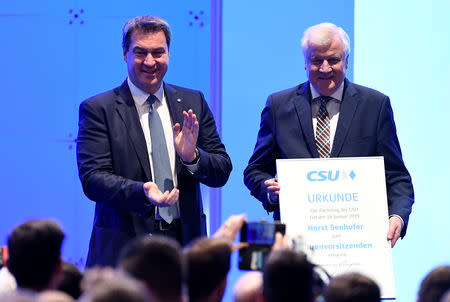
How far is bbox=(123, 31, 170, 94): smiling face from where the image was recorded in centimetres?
451

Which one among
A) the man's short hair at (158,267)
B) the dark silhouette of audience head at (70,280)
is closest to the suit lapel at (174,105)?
the dark silhouette of audience head at (70,280)

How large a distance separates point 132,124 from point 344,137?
1.19 m

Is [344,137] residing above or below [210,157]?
above

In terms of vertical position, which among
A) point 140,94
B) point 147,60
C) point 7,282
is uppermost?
point 147,60

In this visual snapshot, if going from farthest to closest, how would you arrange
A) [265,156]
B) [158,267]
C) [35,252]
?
[265,156] < [35,252] < [158,267]

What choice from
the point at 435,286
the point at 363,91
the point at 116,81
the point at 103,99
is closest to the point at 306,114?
the point at 363,91

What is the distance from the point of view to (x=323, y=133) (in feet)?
15.1

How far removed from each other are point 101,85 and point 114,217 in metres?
2.15

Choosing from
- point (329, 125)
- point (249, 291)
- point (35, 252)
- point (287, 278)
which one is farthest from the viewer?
point (329, 125)

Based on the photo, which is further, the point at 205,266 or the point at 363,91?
the point at 363,91

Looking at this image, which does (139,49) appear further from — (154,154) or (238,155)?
(238,155)

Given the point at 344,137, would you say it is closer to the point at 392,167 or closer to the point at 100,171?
the point at 392,167

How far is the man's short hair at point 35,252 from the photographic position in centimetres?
271

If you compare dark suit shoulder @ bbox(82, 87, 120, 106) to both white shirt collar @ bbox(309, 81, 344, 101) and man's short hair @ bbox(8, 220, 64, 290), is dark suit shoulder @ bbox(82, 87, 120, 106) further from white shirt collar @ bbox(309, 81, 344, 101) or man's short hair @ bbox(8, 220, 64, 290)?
man's short hair @ bbox(8, 220, 64, 290)
